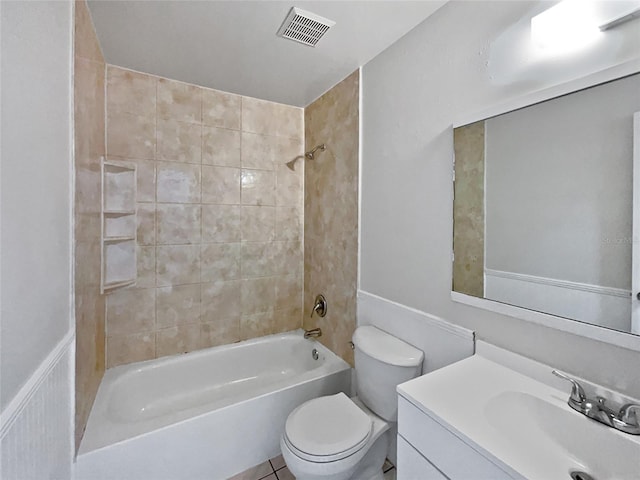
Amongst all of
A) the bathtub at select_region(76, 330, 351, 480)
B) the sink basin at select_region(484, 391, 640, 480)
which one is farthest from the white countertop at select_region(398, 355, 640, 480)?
the bathtub at select_region(76, 330, 351, 480)

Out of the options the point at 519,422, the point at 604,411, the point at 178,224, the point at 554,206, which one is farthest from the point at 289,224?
the point at 604,411

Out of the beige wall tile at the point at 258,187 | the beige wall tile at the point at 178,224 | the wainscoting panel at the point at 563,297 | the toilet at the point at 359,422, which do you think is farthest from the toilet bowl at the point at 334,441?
the beige wall tile at the point at 258,187

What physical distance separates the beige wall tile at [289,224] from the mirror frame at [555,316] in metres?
1.55

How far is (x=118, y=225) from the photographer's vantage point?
1.84 meters

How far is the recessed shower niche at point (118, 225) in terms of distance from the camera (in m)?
1.72

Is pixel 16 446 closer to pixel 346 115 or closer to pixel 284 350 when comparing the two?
pixel 284 350

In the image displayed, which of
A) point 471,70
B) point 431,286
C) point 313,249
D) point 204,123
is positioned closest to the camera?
point 471,70

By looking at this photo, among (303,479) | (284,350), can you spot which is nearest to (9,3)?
(303,479)

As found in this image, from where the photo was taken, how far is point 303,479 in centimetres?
121

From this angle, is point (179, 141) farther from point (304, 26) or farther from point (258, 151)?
point (304, 26)

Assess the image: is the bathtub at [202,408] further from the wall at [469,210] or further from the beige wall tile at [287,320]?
the wall at [469,210]

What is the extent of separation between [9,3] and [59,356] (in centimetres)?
101

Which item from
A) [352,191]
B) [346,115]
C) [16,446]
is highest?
[346,115]

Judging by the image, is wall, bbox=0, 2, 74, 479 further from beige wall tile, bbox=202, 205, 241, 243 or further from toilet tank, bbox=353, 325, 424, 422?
toilet tank, bbox=353, 325, 424, 422
